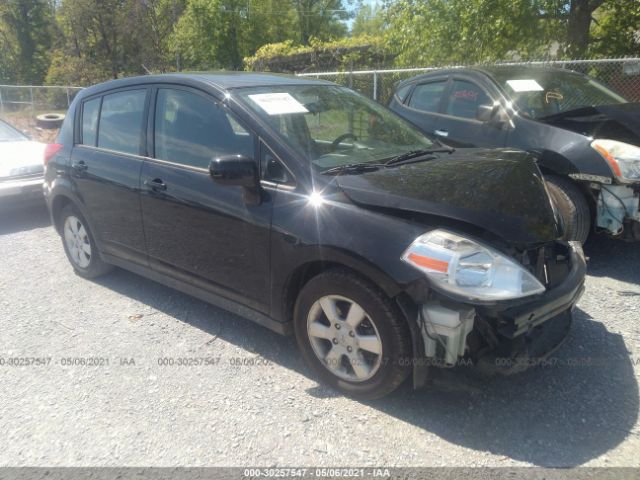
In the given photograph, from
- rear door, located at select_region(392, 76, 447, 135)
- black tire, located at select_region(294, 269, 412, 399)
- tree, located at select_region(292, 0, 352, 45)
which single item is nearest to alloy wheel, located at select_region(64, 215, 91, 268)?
black tire, located at select_region(294, 269, 412, 399)

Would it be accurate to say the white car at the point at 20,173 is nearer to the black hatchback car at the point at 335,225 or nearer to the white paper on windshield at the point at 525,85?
the black hatchback car at the point at 335,225

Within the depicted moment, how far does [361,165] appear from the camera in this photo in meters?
3.09

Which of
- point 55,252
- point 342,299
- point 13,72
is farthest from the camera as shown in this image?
point 13,72

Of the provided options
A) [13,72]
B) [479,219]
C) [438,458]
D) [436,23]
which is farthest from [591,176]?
[13,72]

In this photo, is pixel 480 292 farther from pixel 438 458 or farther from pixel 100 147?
pixel 100 147

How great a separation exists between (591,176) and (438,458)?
2982mm

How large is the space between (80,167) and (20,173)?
318 cm

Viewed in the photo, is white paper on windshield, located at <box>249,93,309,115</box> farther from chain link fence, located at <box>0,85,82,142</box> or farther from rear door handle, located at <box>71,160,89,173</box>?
chain link fence, located at <box>0,85,82,142</box>

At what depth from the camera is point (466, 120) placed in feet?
17.8

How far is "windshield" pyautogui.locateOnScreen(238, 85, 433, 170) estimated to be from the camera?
10.2ft

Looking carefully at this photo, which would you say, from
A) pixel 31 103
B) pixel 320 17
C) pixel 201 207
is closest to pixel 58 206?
pixel 201 207

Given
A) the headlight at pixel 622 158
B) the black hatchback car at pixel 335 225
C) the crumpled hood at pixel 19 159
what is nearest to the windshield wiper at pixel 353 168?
the black hatchback car at pixel 335 225

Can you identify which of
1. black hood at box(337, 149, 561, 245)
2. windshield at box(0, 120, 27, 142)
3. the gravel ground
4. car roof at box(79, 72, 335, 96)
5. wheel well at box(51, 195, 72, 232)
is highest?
car roof at box(79, 72, 335, 96)

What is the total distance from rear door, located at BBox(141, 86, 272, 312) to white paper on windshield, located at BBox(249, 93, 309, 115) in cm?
19
